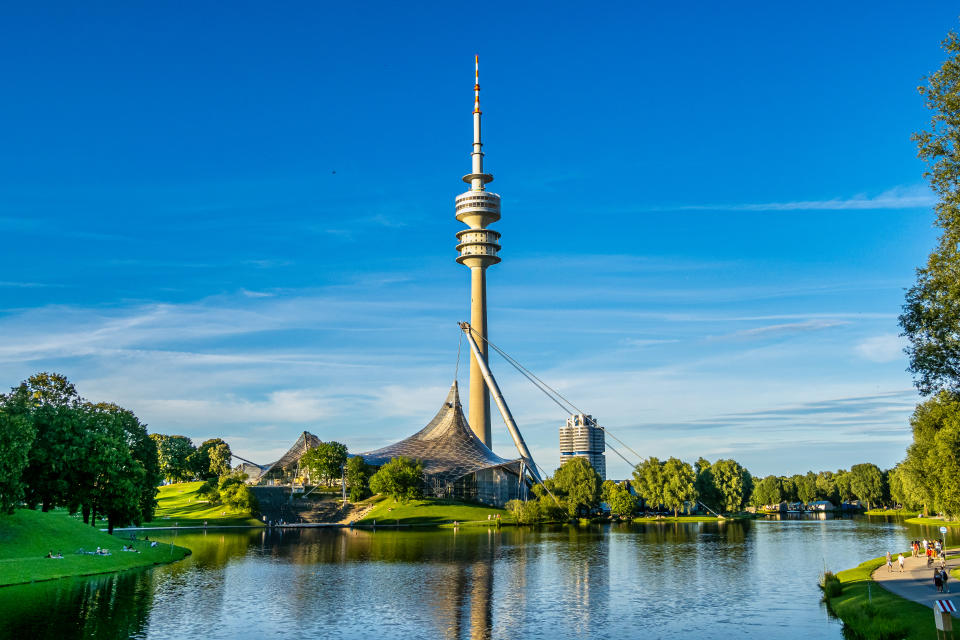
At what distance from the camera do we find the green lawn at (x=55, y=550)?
4272 centimetres

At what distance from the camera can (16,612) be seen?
106 ft

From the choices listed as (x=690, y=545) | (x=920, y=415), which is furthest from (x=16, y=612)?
(x=690, y=545)

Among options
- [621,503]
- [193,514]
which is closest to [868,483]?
[621,503]

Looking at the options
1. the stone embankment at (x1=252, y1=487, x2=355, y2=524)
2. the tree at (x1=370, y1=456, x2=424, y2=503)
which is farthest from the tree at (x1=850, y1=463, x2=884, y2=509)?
the stone embankment at (x1=252, y1=487, x2=355, y2=524)

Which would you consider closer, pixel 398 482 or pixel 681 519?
pixel 398 482

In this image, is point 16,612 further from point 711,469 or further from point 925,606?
point 711,469

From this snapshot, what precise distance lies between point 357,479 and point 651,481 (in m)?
52.0

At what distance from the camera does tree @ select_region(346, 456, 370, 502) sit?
127 metres

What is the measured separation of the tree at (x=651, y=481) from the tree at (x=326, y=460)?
2118 inches

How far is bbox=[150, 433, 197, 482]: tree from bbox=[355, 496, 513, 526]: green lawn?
54.8 m

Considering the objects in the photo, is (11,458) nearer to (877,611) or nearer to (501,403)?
(877,611)

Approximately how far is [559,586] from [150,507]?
43.5 m

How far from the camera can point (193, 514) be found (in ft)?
387

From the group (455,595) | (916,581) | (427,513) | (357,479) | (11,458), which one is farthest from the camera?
(357,479)
